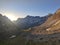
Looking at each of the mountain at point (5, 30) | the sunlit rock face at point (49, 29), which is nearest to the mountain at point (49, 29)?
the sunlit rock face at point (49, 29)

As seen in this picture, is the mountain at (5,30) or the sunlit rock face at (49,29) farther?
the mountain at (5,30)

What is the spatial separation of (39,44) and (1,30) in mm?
47665

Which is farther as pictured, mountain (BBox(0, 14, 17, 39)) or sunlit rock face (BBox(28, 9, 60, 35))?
mountain (BBox(0, 14, 17, 39))

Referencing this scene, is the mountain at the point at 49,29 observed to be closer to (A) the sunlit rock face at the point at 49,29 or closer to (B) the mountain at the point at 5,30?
(A) the sunlit rock face at the point at 49,29

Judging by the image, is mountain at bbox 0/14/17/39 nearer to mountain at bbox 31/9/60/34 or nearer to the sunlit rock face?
the sunlit rock face

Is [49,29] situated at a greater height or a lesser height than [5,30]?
lesser

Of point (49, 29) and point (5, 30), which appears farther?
point (49, 29)

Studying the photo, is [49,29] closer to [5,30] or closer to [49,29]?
[49,29]

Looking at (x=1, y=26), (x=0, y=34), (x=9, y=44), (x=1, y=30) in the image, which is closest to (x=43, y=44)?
(x=9, y=44)

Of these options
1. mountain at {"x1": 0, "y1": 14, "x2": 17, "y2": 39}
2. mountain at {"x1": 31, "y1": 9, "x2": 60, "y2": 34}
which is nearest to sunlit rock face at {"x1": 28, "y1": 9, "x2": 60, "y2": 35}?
mountain at {"x1": 31, "y1": 9, "x2": 60, "y2": 34}

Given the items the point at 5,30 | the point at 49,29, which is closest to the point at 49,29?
the point at 49,29

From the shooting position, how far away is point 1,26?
107 meters

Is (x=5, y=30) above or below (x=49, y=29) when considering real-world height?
above

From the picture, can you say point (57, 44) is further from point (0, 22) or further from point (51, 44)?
point (0, 22)
